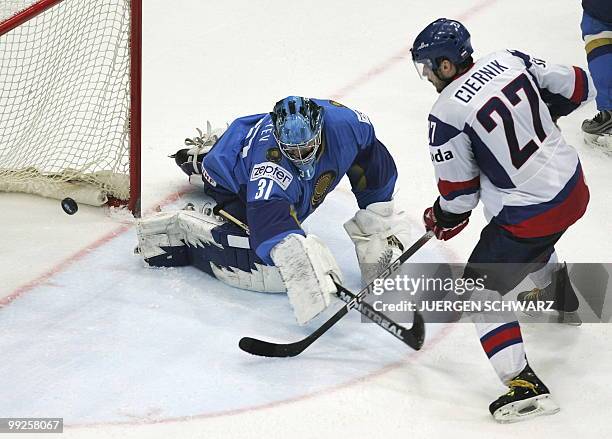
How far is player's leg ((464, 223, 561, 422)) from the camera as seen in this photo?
276cm

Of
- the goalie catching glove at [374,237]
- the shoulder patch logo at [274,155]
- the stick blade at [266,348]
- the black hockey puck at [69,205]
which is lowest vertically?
the stick blade at [266,348]

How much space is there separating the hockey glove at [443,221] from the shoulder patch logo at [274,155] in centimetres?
45

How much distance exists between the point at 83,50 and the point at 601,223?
1.89 m

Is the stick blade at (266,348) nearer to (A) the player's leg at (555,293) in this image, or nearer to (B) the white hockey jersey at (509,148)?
(B) the white hockey jersey at (509,148)

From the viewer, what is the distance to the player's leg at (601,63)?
13.5 ft

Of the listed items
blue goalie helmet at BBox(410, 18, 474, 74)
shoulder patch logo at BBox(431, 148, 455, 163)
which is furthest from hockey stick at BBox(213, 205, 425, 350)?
blue goalie helmet at BBox(410, 18, 474, 74)

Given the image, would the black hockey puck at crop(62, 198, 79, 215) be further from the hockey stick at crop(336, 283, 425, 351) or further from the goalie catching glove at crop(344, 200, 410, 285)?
the hockey stick at crop(336, 283, 425, 351)

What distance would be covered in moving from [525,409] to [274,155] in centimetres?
99

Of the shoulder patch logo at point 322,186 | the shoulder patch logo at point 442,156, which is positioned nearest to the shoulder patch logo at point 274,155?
the shoulder patch logo at point 322,186

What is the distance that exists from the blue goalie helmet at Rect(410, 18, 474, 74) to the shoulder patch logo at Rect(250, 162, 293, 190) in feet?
1.83

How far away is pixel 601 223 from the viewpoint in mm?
3785

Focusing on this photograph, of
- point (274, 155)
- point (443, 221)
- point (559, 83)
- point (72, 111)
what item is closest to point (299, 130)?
point (274, 155)

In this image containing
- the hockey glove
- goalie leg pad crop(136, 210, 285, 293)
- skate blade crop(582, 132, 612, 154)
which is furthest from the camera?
skate blade crop(582, 132, 612, 154)

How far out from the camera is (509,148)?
2.68m
